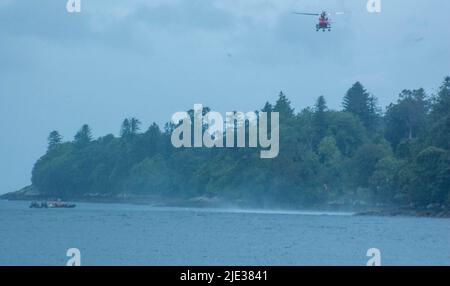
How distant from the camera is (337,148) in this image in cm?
11094

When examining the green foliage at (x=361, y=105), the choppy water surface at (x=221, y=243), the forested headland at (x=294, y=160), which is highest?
the green foliage at (x=361, y=105)

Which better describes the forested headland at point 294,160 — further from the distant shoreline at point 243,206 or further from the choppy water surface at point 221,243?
the choppy water surface at point 221,243

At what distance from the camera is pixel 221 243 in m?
48.4

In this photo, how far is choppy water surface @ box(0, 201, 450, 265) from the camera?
38.3m

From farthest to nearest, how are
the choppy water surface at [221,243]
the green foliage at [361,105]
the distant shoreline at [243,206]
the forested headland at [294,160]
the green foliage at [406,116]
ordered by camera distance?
the green foliage at [361,105] → the green foliage at [406,116] → the forested headland at [294,160] → the distant shoreline at [243,206] → the choppy water surface at [221,243]

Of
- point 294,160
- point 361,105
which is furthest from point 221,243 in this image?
point 361,105

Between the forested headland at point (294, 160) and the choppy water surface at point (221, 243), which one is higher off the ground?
the forested headland at point (294, 160)

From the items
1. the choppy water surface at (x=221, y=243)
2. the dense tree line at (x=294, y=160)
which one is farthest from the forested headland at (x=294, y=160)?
the choppy water surface at (x=221, y=243)

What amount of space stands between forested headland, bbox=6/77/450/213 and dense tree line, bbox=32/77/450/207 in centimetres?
12

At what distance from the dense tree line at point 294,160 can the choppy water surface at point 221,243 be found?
2378cm

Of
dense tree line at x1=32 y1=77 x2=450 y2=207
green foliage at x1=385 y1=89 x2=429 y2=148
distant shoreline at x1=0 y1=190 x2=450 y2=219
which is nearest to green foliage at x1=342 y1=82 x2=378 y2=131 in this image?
dense tree line at x1=32 y1=77 x2=450 y2=207

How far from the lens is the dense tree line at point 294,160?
98000 mm

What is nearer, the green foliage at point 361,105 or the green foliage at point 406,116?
the green foliage at point 406,116

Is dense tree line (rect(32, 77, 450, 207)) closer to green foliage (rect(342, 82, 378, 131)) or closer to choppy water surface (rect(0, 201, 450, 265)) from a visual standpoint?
green foliage (rect(342, 82, 378, 131))
